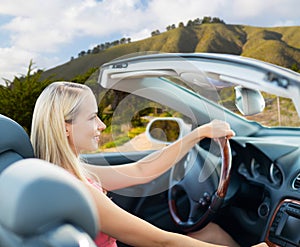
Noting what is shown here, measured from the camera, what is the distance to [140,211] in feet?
8.92

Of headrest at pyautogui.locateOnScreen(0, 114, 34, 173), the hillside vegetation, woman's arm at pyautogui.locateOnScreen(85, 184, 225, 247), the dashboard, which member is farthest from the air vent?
the hillside vegetation

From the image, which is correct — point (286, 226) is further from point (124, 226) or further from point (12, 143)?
point (12, 143)

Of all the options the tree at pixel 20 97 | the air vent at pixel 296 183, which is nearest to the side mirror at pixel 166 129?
the air vent at pixel 296 183

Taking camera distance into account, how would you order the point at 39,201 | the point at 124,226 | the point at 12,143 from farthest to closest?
the point at 124,226, the point at 12,143, the point at 39,201

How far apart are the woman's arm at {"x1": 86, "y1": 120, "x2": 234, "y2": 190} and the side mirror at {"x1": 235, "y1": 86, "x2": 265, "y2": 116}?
7.3 inches

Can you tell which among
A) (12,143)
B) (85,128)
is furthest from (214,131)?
(12,143)

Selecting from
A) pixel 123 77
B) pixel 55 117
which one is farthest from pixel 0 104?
pixel 55 117

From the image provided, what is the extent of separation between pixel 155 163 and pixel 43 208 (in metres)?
1.55

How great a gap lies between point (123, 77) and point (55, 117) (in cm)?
69

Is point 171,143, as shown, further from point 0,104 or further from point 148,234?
point 0,104

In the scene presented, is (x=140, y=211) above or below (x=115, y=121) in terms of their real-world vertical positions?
below

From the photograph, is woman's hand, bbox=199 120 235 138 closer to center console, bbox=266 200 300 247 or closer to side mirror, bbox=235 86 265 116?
side mirror, bbox=235 86 265 116

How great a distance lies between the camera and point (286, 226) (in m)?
2.09

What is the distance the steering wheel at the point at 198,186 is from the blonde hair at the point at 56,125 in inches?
33.3
